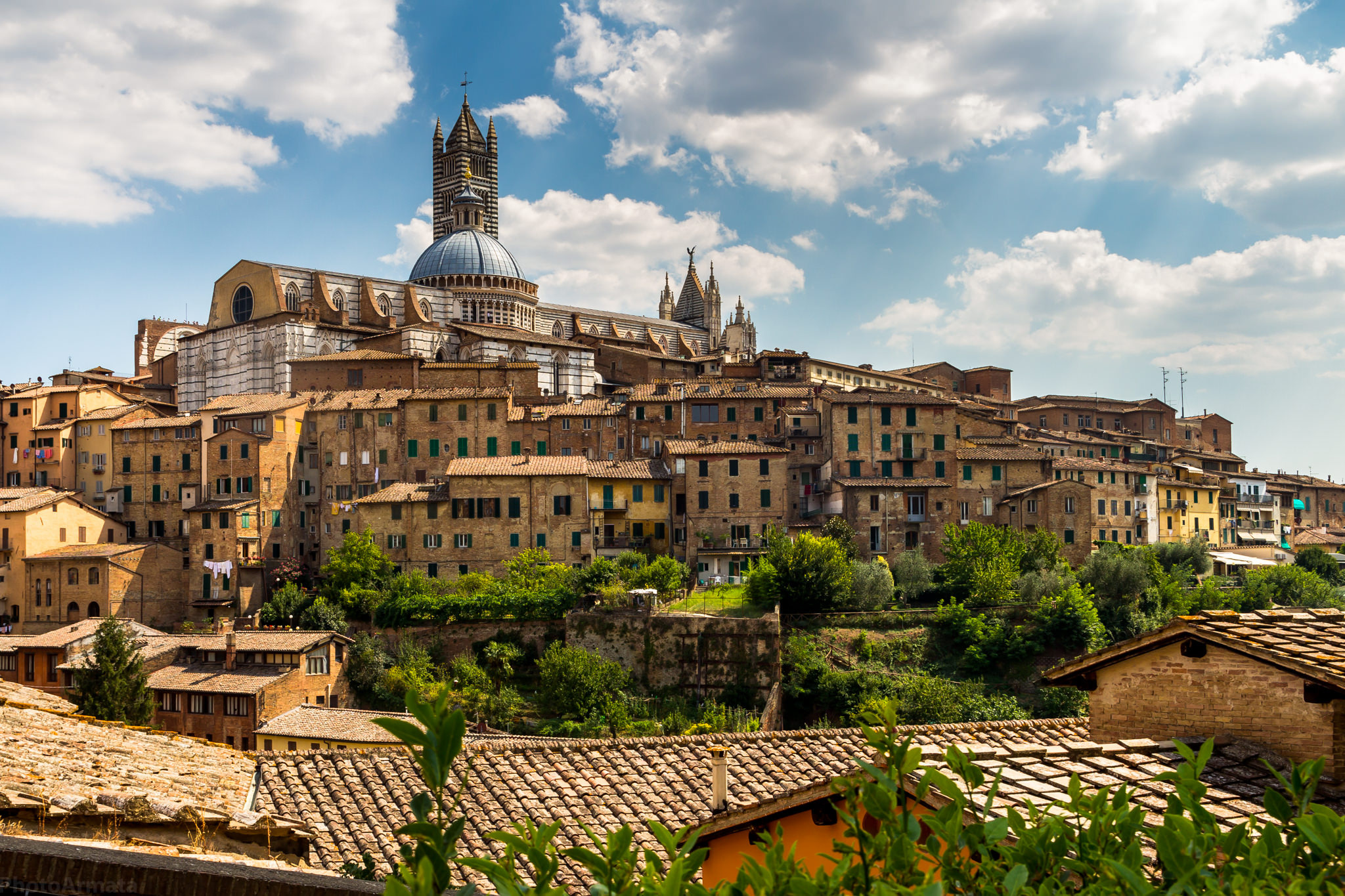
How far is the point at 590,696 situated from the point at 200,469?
28.7 metres

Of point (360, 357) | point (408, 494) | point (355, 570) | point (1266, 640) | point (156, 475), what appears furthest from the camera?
point (360, 357)

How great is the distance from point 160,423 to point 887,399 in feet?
119

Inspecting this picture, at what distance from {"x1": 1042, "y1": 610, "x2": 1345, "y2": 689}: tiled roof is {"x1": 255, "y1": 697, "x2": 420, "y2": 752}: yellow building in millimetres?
21856

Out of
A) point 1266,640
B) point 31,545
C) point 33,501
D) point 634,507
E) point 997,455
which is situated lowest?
point 31,545

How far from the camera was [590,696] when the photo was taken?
3428cm

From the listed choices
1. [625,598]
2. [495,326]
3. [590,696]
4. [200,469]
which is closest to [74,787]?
[590,696]

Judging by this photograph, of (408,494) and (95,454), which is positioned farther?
(95,454)

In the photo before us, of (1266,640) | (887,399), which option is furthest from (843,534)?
(1266,640)

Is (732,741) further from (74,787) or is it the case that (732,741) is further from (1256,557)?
(1256,557)

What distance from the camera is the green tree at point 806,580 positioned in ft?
126

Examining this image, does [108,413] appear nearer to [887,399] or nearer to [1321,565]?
[887,399]

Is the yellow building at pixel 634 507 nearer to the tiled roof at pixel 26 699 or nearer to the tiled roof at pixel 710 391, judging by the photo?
the tiled roof at pixel 710 391

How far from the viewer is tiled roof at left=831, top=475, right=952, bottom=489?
4606 centimetres

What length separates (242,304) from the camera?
2751 inches
